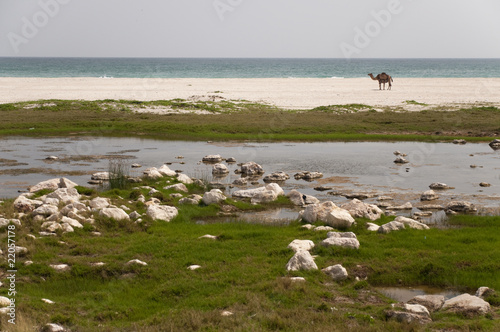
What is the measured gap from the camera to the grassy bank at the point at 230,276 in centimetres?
771

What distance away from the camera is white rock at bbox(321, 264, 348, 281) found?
959cm

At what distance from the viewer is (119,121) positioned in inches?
1420

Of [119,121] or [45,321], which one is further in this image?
[119,121]

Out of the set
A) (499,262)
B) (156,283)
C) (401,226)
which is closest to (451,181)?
(401,226)

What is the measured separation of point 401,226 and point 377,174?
869 centimetres

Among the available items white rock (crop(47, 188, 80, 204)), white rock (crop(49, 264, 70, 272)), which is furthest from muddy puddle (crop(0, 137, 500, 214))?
white rock (crop(49, 264, 70, 272))

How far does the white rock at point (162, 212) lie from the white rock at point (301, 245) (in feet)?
13.3

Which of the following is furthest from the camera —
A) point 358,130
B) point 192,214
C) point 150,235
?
point 358,130

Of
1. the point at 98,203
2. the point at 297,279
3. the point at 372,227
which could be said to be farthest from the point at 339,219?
the point at 98,203

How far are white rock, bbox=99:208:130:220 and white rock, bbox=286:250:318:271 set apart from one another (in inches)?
194

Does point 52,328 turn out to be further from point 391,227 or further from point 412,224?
point 412,224

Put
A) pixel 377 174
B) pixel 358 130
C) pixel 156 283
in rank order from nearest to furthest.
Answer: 1. pixel 156 283
2. pixel 377 174
3. pixel 358 130

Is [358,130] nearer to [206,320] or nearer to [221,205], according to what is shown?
[221,205]

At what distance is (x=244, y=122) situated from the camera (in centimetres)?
3519
